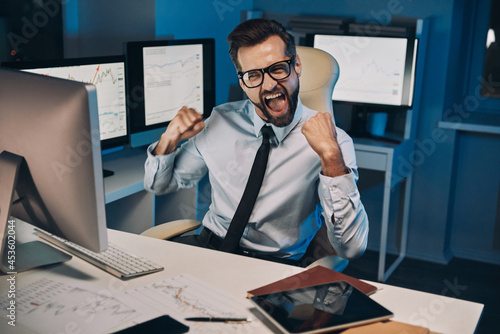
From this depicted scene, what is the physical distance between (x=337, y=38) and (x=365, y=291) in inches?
89.2

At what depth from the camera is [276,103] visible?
1.79 m

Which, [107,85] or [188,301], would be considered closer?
[188,301]

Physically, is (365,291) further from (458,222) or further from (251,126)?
(458,222)

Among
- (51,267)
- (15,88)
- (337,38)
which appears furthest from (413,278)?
(15,88)

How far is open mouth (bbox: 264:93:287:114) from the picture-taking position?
1767 millimetres

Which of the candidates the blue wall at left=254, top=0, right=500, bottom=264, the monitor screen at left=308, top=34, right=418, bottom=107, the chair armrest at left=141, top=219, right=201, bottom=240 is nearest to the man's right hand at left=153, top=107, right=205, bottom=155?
the chair armrest at left=141, top=219, right=201, bottom=240

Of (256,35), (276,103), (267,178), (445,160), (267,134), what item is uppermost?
(256,35)

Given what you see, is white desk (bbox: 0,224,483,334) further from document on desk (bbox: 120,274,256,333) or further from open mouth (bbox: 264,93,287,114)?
open mouth (bbox: 264,93,287,114)

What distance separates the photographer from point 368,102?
3301 mm

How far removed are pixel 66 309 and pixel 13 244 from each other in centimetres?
40

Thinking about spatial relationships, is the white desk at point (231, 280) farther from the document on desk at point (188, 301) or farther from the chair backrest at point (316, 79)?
the chair backrest at point (316, 79)

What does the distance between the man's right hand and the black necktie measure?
22 centimetres

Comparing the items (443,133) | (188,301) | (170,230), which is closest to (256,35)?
(170,230)

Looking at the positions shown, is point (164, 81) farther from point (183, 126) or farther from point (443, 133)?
point (443, 133)
